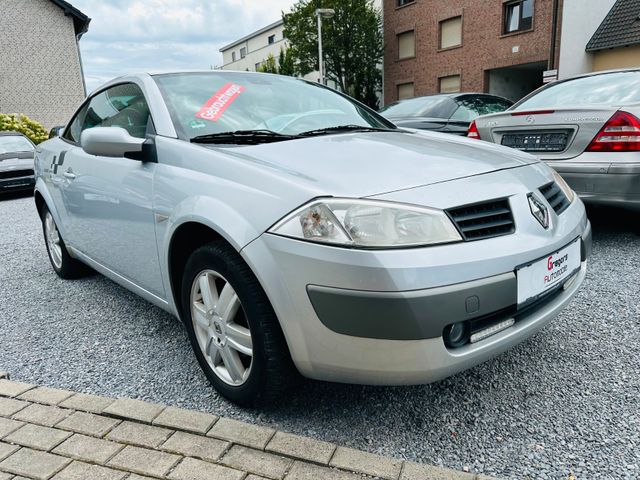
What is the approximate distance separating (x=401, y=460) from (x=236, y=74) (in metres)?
2.17

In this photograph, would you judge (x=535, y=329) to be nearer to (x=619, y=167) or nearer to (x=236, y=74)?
(x=236, y=74)

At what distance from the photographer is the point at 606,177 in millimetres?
3588

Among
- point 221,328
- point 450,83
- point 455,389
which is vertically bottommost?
point 455,389

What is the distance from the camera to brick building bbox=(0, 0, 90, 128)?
73.3 feet

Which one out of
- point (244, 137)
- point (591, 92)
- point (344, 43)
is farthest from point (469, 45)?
point (244, 137)

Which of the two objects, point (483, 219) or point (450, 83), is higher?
point (450, 83)

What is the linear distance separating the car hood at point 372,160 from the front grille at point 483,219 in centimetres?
16

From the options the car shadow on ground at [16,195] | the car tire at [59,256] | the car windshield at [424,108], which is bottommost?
the car shadow on ground at [16,195]

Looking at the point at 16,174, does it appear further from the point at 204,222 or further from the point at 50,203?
the point at 204,222

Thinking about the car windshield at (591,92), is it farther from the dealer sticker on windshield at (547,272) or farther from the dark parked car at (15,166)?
the dark parked car at (15,166)

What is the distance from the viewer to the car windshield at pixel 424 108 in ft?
22.2

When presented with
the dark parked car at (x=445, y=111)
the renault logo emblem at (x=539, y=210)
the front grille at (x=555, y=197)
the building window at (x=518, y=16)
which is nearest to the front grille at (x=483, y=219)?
the renault logo emblem at (x=539, y=210)

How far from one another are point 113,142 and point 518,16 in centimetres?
2172

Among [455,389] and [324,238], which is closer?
[324,238]
